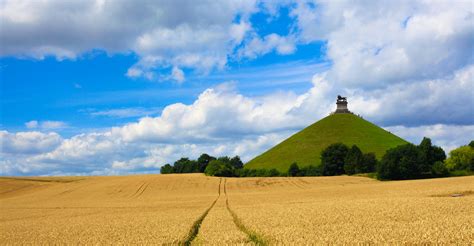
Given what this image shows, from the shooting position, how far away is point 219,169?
4500 inches

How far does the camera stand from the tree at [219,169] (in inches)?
4481

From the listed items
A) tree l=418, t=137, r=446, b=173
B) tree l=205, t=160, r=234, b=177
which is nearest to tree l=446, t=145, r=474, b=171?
tree l=418, t=137, r=446, b=173

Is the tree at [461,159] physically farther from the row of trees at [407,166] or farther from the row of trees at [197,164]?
the row of trees at [197,164]

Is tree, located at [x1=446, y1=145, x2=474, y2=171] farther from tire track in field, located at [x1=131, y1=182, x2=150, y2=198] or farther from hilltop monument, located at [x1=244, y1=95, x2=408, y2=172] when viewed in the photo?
tire track in field, located at [x1=131, y1=182, x2=150, y2=198]

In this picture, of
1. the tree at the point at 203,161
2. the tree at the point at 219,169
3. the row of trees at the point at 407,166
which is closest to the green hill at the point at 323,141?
the tree at the point at 203,161

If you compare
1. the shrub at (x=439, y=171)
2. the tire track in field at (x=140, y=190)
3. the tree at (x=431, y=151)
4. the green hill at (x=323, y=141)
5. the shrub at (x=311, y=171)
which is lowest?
the tire track in field at (x=140, y=190)

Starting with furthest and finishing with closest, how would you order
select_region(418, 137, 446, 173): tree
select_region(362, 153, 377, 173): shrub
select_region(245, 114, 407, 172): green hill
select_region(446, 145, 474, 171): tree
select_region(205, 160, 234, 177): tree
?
select_region(245, 114, 407, 172): green hill
select_region(362, 153, 377, 173): shrub
select_region(205, 160, 234, 177): tree
select_region(418, 137, 446, 173): tree
select_region(446, 145, 474, 171): tree

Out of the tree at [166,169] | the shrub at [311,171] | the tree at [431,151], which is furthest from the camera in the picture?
the tree at [166,169]

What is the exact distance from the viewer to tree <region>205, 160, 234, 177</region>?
4481 inches

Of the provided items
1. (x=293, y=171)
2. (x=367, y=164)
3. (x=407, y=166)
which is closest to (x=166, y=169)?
(x=293, y=171)

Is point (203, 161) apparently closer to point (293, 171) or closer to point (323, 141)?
point (293, 171)

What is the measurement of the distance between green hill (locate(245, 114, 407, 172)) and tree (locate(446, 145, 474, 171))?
3337 centimetres

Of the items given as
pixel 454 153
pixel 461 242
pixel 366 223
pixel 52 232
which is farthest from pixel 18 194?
pixel 454 153

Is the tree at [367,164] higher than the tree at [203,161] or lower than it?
lower
